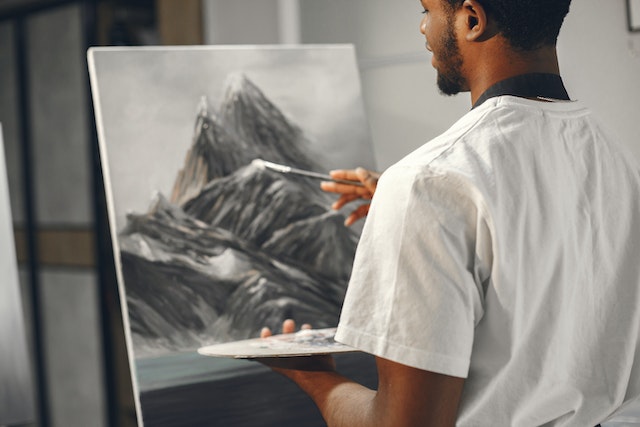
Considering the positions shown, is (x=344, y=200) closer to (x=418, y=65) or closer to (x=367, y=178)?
(x=367, y=178)

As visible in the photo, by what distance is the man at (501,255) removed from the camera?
902 millimetres

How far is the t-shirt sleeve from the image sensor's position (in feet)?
2.94

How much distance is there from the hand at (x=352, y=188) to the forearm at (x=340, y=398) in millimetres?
544

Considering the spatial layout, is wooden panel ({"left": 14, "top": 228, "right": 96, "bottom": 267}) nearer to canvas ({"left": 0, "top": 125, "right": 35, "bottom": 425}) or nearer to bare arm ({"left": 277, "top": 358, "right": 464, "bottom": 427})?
canvas ({"left": 0, "top": 125, "right": 35, "bottom": 425})

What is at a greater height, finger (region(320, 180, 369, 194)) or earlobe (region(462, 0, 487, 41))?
earlobe (region(462, 0, 487, 41))

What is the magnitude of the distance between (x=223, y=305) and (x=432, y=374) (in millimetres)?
896

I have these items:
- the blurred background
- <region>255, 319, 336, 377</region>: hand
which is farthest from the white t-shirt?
the blurred background

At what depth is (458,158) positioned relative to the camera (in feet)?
3.01

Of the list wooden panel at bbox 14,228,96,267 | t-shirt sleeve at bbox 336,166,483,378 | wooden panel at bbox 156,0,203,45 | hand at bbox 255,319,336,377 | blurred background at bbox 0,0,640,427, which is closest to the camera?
t-shirt sleeve at bbox 336,166,483,378

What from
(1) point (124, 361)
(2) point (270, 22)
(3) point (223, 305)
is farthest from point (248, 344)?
(1) point (124, 361)

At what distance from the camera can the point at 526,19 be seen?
991 mm

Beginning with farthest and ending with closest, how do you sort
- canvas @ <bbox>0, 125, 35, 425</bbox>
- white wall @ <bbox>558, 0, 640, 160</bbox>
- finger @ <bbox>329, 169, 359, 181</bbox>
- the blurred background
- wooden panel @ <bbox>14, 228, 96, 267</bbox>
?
wooden panel @ <bbox>14, 228, 96, 267</bbox>
the blurred background
canvas @ <bbox>0, 125, 35, 425</bbox>
white wall @ <bbox>558, 0, 640, 160</bbox>
finger @ <bbox>329, 169, 359, 181</bbox>

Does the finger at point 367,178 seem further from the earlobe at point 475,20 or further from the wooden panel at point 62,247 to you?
the wooden panel at point 62,247

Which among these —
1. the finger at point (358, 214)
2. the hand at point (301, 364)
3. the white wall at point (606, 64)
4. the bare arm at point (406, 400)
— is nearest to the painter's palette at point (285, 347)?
the hand at point (301, 364)
